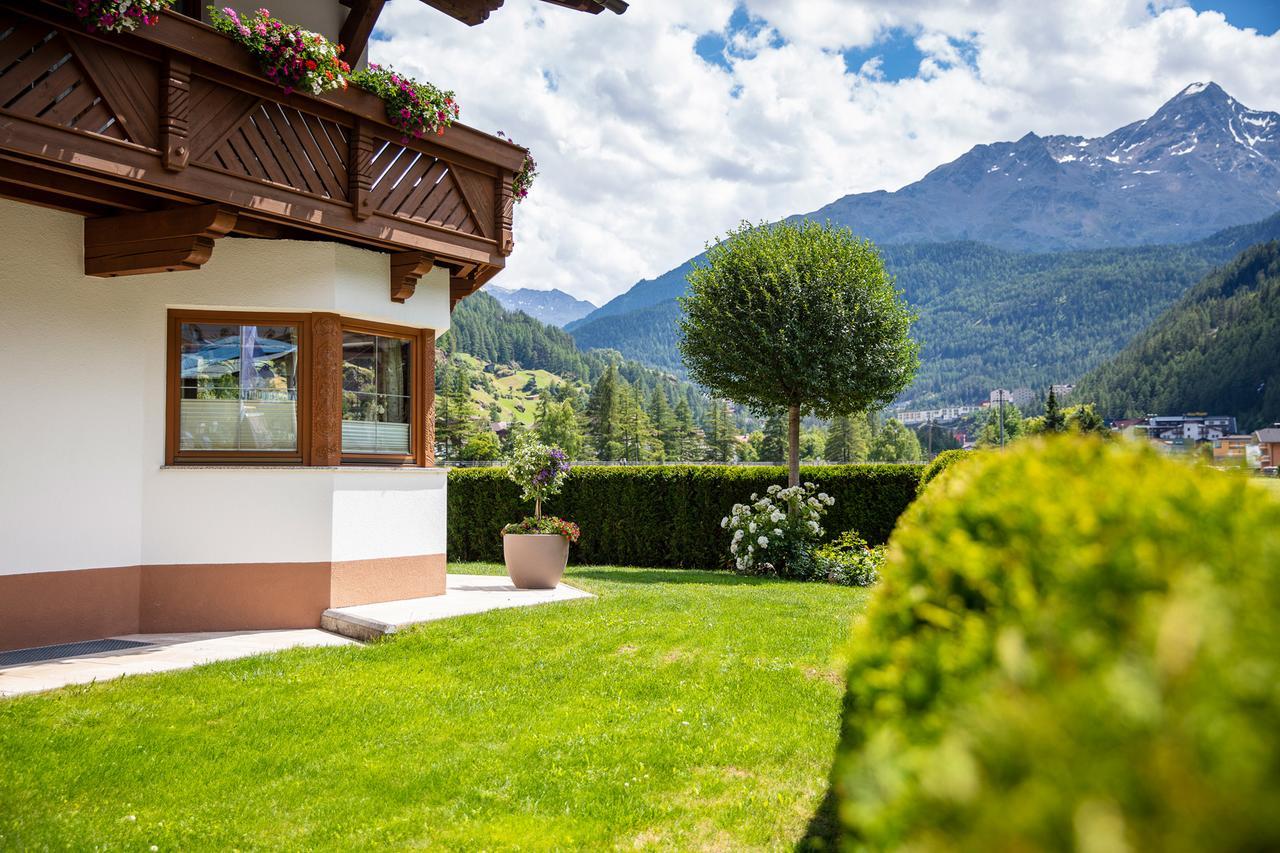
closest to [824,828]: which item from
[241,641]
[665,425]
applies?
[241,641]

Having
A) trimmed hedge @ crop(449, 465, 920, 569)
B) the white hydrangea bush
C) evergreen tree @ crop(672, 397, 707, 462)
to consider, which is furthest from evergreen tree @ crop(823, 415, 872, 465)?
the white hydrangea bush

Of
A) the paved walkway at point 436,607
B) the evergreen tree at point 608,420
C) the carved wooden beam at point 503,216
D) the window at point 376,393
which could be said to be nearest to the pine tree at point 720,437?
the evergreen tree at point 608,420

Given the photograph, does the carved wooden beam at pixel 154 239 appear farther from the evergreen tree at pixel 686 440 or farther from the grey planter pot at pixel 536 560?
the evergreen tree at pixel 686 440

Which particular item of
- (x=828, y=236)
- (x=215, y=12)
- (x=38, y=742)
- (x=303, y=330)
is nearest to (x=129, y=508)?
(x=303, y=330)

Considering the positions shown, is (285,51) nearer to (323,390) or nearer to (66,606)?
(323,390)

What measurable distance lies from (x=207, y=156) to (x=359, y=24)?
380 centimetres

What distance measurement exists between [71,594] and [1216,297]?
197800mm

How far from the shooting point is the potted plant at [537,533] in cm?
1109

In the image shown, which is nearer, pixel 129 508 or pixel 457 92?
pixel 129 508

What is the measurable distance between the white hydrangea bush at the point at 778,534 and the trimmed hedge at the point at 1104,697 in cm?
1317

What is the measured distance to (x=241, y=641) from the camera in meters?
7.98

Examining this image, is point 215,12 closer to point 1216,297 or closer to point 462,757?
point 462,757

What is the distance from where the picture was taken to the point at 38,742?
5016 mm

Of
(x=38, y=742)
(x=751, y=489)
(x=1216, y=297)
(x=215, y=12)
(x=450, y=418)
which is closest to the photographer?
(x=38, y=742)
